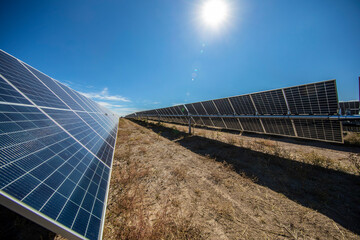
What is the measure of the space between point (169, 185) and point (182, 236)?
1.85m

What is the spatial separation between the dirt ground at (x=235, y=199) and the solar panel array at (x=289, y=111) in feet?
5.69

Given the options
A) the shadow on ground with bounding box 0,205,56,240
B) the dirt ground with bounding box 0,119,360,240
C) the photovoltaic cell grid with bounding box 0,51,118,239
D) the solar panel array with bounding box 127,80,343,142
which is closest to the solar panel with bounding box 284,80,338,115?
the solar panel array with bounding box 127,80,343,142

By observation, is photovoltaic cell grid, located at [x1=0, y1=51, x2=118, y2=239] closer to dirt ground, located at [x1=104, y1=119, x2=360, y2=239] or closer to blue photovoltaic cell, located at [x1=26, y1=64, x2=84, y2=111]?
dirt ground, located at [x1=104, y1=119, x2=360, y2=239]

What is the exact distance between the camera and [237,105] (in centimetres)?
1059

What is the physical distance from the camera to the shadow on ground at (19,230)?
2.71 m

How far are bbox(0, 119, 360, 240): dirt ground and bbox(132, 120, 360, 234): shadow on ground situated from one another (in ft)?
0.08

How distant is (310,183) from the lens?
15.0ft

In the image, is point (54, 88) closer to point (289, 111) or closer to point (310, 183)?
point (310, 183)

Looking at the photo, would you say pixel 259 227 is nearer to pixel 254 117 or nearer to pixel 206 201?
pixel 206 201

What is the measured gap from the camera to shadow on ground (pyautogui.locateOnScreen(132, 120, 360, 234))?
338 centimetres

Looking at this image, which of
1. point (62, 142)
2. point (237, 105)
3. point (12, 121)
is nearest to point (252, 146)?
point (237, 105)

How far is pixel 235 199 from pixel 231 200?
0.52 ft

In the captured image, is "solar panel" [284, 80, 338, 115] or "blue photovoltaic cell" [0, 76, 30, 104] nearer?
"blue photovoltaic cell" [0, 76, 30, 104]

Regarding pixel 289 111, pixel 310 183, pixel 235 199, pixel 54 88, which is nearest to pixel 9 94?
pixel 54 88
